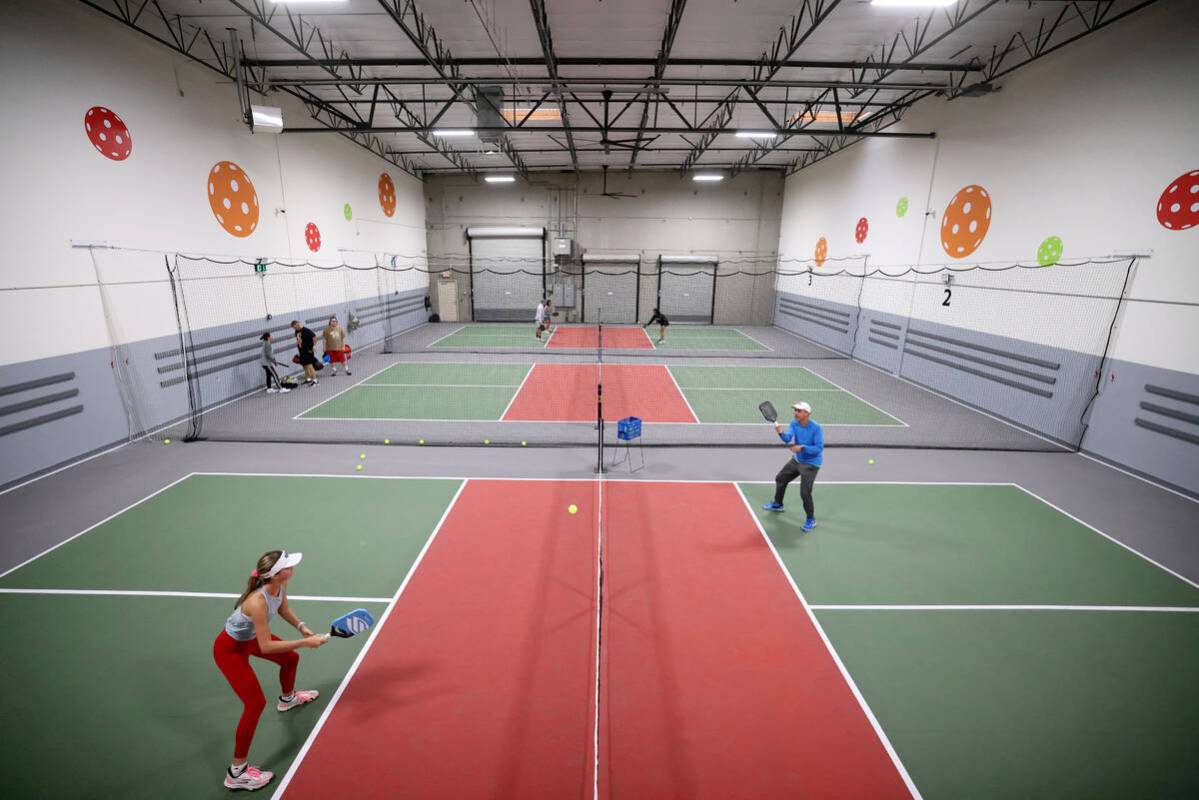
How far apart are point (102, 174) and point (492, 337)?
49.3 feet

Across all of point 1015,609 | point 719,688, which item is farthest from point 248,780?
point 1015,609

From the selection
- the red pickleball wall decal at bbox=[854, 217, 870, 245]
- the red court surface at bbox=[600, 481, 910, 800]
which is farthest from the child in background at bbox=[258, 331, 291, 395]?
the red pickleball wall decal at bbox=[854, 217, 870, 245]

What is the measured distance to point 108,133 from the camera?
984 cm

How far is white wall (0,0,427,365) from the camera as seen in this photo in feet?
27.6

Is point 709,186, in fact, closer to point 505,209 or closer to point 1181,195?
point 505,209

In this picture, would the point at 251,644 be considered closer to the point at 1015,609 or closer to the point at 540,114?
the point at 1015,609

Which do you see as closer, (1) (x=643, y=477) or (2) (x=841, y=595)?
(2) (x=841, y=595)

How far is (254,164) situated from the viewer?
14.3m

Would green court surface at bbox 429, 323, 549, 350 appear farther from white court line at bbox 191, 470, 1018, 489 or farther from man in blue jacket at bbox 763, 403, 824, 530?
man in blue jacket at bbox 763, 403, 824, 530

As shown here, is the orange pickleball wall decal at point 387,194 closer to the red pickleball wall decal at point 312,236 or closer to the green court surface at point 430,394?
the red pickleball wall decal at point 312,236

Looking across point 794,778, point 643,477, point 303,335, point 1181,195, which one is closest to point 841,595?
point 794,778

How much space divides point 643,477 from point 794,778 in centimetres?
540

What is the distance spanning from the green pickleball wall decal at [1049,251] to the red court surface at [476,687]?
11.8 metres

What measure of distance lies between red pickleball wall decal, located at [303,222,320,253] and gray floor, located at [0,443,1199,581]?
360 inches
